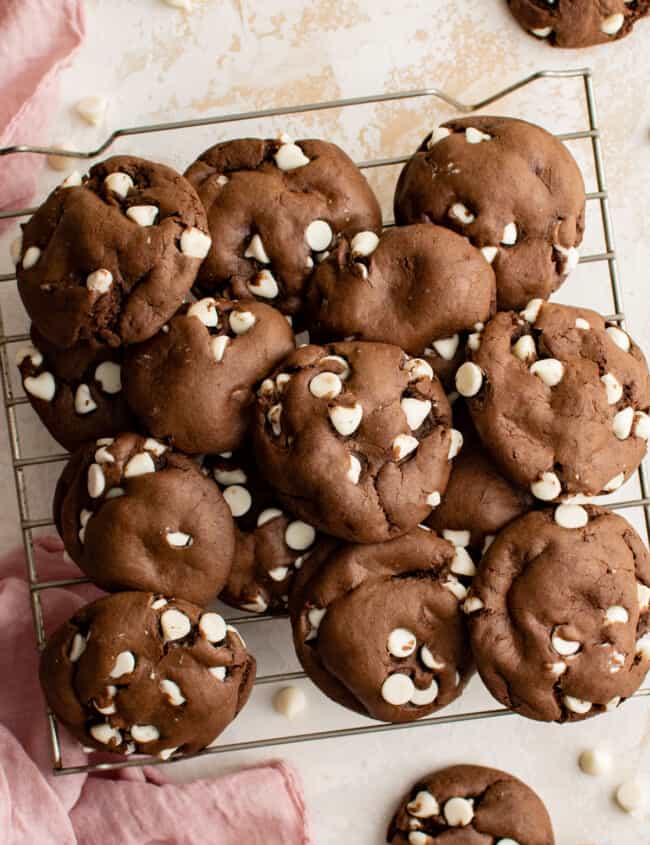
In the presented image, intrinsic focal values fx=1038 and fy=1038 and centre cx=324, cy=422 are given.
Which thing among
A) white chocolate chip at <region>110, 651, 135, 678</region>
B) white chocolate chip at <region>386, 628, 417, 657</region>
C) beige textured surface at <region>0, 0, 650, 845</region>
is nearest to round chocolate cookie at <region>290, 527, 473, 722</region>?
white chocolate chip at <region>386, 628, 417, 657</region>

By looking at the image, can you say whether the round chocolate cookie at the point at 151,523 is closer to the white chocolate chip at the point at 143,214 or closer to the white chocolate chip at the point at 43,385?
the white chocolate chip at the point at 43,385

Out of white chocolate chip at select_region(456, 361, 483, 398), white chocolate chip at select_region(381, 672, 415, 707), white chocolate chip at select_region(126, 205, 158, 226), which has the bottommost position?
white chocolate chip at select_region(381, 672, 415, 707)

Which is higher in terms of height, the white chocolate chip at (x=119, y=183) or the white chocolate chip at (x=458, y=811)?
the white chocolate chip at (x=119, y=183)

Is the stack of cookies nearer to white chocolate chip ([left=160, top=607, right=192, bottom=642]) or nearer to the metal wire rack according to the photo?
white chocolate chip ([left=160, top=607, right=192, bottom=642])

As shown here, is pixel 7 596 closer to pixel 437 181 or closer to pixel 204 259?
pixel 204 259

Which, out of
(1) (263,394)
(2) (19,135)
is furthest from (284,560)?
(2) (19,135)

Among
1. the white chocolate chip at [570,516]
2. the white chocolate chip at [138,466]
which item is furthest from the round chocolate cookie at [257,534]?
the white chocolate chip at [570,516]
